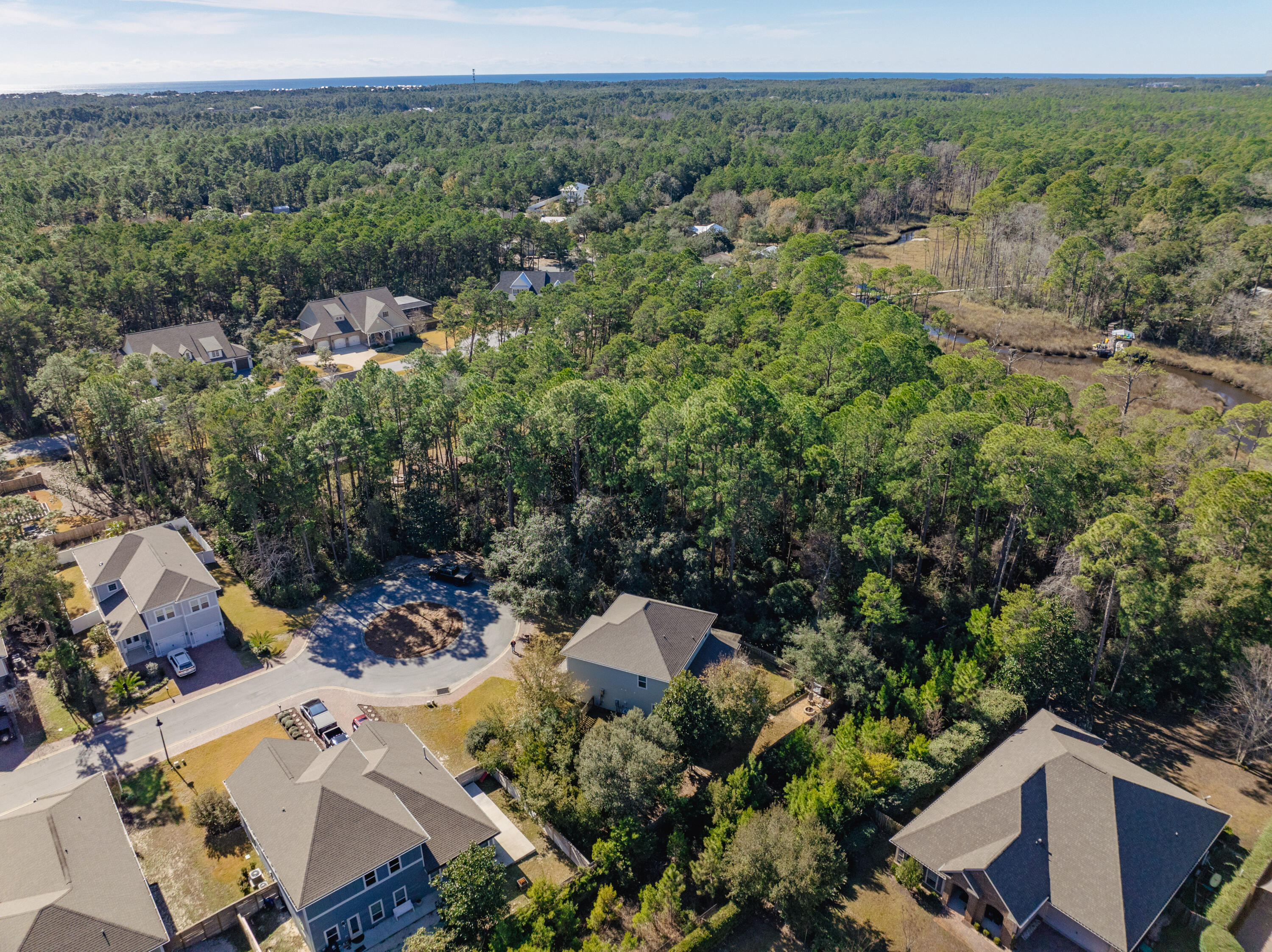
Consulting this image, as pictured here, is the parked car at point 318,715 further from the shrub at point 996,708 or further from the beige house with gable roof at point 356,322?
the beige house with gable roof at point 356,322

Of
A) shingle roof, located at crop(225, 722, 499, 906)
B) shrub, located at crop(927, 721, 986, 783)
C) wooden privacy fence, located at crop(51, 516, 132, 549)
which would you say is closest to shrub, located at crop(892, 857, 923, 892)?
shrub, located at crop(927, 721, 986, 783)

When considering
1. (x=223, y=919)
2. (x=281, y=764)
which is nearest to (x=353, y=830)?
(x=281, y=764)

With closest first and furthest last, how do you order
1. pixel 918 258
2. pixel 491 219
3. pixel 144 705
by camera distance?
pixel 144 705
pixel 491 219
pixel 918 258

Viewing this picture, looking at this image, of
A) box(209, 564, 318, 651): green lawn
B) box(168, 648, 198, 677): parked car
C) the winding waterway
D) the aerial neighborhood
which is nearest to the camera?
the aerial neighborhood

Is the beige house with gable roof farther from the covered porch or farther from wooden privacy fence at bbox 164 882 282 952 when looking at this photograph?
the covered porch

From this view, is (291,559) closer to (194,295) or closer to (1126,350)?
(194,295)

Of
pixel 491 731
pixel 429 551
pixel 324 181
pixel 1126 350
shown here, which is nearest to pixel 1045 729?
pixel 491 731
